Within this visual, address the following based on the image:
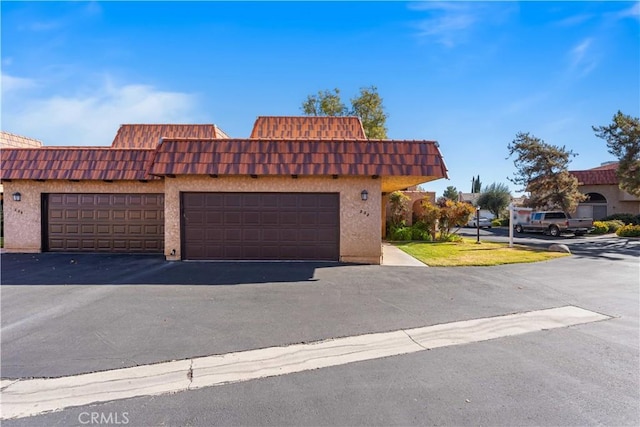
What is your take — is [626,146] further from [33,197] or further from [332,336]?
[33,197]

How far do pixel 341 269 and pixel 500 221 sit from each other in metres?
34.1

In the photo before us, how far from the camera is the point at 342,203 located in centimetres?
1102

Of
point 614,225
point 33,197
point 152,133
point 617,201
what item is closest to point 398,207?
point 152,133

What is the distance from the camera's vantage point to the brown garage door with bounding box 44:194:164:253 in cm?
1246

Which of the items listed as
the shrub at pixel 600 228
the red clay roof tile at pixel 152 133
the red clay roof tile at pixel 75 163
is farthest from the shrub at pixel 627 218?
the red clay roof tile at pixel 75 163

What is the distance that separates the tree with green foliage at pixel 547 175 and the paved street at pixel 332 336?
20.7 metres

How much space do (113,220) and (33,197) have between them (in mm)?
3182

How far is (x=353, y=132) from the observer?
1855 cm

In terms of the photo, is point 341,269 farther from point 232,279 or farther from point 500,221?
point 500,221

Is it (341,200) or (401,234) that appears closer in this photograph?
(341,200)

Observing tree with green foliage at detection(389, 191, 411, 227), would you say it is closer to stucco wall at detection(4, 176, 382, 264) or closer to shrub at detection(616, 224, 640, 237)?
stucco wall at detection(4, 176, 382, 264)

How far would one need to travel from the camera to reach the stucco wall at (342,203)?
10.9 meters

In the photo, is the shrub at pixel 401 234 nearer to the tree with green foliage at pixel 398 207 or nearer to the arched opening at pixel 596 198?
the tree with green foliage at pixel 398 207

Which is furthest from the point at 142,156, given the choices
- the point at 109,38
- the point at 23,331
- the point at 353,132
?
the point at 353,132
